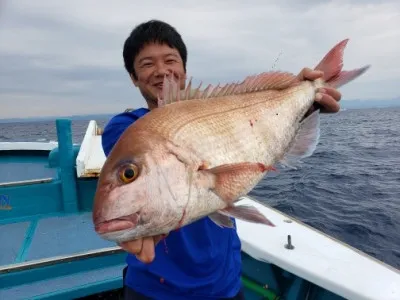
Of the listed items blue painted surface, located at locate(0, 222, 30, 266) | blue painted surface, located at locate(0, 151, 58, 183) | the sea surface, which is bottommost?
the sea surface

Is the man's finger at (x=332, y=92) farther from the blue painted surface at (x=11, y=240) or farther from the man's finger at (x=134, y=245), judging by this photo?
the blue painted surface at (x=11, y=240)

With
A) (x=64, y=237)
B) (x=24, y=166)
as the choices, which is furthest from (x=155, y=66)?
(x=24, y=166)

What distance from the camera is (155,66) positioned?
2.37 metres

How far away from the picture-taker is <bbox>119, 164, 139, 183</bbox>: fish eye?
1.61 m

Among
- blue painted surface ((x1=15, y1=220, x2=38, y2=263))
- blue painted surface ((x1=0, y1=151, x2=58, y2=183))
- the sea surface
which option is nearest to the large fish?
the sea surface

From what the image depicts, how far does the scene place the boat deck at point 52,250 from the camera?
3.87 meters

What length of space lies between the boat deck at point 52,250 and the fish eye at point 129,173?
277cm

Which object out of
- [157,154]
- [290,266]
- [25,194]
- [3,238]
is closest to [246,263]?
[290,266]

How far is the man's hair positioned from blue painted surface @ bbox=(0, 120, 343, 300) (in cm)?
264

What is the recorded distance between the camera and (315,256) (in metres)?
3.32

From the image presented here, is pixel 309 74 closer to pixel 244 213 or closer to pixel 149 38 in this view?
pixel 149 38

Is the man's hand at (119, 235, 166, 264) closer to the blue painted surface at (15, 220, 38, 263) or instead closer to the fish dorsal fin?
the fish dorsal fin

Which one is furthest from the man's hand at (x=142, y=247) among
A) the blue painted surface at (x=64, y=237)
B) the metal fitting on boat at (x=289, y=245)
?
the blue painted surface at (x=64, y=237)

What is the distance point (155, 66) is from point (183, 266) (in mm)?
1355
